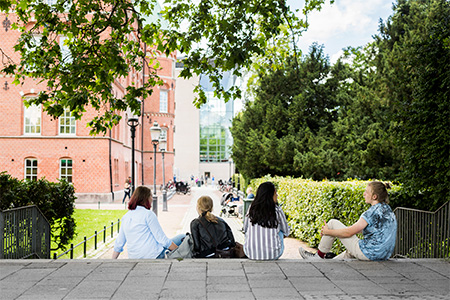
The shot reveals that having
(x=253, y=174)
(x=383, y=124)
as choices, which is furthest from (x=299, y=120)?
(x=383, y=124)

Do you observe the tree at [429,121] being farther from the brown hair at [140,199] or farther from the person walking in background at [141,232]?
the brown hair at [140,199]

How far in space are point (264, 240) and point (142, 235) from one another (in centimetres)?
171

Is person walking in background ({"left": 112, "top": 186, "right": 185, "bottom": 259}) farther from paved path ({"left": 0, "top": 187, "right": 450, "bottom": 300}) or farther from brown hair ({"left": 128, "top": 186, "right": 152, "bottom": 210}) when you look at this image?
paved path ({"left": 0, "top": 187, "right": 450, "bottom": 300})

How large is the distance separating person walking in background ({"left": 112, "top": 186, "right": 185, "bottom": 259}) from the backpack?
0.12 meters

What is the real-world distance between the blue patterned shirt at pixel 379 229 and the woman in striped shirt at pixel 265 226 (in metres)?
1.09

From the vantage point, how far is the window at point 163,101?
51031 mm

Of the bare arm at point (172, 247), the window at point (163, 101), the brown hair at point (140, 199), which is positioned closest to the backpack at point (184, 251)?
the bare arm at point (172, 247)

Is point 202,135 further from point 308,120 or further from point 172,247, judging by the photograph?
point 172,247

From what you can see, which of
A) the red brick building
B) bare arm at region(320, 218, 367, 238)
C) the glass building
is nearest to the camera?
bare arm at region(320, 218, 367, 238)

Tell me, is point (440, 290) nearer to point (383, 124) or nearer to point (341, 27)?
point (341, 27)

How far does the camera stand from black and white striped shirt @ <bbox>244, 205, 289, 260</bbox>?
6160 mm

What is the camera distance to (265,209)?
6.11 meters

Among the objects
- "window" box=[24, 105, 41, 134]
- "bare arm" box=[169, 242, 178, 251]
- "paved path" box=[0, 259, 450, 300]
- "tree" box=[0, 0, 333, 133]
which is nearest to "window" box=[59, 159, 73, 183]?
"window" box=[24, 105, 41, 134]

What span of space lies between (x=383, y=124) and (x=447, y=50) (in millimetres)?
9324
